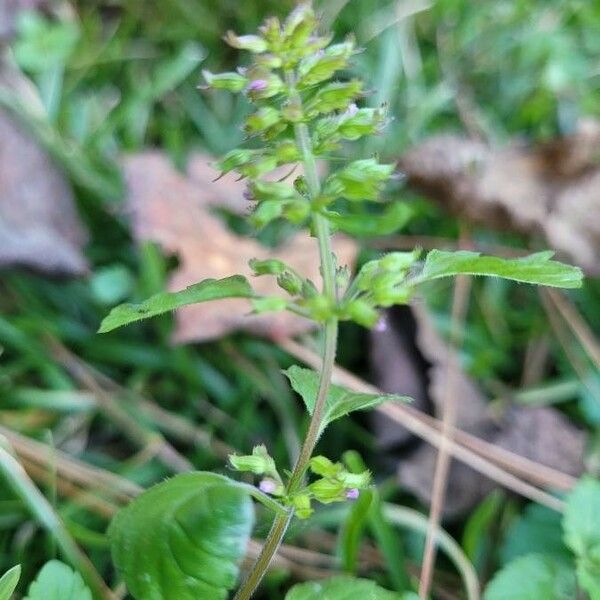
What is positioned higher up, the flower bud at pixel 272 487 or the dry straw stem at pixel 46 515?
the flower bud at pixel 272 487

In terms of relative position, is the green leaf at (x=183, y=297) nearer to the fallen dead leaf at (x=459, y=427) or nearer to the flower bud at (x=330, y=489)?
the flower bud at (x=330, y=489)

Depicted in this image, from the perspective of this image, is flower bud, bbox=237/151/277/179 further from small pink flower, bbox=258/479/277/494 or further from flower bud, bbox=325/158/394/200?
small pink flower, bbox=258/479/277/494

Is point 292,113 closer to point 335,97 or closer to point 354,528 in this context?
point 335,97

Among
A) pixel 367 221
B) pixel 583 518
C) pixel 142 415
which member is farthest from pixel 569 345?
pixel 367 221

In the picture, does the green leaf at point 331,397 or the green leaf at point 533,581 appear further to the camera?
the green leaf at point 533,581

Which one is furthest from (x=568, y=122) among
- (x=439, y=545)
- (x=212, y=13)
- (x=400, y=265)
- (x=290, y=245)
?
(x=400, y=265)

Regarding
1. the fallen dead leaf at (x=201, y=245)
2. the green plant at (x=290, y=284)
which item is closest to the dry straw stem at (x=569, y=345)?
the fallen dead leaf at (x=201, y=245)
